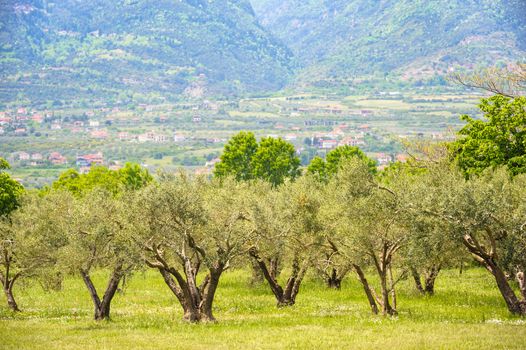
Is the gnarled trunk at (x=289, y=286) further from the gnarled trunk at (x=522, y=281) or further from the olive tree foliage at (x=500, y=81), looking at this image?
the olive tree foliage at (x=500, y=81)

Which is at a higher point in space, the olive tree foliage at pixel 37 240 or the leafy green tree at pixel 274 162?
the leafy green tree at pixel 274 162

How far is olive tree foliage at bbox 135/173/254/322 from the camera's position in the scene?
37.5 m

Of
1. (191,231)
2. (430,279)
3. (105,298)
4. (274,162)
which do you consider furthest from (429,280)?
(274,162)

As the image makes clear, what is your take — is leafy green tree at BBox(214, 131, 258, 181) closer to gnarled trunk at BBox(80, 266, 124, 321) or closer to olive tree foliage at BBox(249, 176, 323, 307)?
olive tree foliage at BBox(249, 176, 323, 307)

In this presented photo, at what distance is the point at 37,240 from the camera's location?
4134cm

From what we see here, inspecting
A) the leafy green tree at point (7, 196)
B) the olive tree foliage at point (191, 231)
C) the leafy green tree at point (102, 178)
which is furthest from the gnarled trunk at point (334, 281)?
the leafy green tree at point (102, 178)

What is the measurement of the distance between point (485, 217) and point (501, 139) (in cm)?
2060

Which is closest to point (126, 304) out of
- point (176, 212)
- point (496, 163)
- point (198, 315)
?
point (198, 315)

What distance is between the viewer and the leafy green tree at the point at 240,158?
104m

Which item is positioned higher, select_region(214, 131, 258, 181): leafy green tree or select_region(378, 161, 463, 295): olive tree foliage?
select_region(214, 131, 258, 181): leafy green tree

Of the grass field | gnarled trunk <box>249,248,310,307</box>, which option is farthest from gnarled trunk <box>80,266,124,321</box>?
gnarled trunk <box>249,248,310,307</box>

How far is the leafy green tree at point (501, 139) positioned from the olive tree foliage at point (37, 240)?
89.4ft

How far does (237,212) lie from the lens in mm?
39219

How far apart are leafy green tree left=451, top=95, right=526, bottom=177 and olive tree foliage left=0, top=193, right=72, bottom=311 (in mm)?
27263
